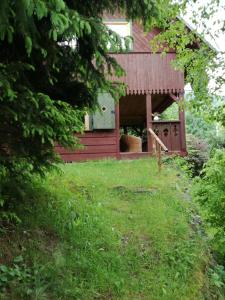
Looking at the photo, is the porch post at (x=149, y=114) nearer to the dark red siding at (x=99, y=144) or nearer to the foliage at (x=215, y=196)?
the dark red siding at (x=99, y=144)

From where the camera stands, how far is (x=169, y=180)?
37.6 ft

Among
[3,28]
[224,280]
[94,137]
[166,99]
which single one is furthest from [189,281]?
[166,99]

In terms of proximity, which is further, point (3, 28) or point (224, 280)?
point (224, 280)

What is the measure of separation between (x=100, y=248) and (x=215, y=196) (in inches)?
137

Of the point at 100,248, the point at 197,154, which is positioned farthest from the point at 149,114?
the point at 100,248

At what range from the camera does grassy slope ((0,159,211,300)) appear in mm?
5059

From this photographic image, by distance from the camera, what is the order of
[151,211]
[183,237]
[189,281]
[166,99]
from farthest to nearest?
[166,99], [151,211], [183,237], [189,281]

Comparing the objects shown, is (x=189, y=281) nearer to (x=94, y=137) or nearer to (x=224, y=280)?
(x=224, y=280)

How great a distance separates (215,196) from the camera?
8.78m

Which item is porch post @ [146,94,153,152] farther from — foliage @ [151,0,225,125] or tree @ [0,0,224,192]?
tree @ [0,0,224,192]

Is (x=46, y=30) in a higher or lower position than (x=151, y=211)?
higher

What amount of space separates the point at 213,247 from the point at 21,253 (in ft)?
14.9

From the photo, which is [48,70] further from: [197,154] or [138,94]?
[197,154]

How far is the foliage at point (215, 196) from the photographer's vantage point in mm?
8645
